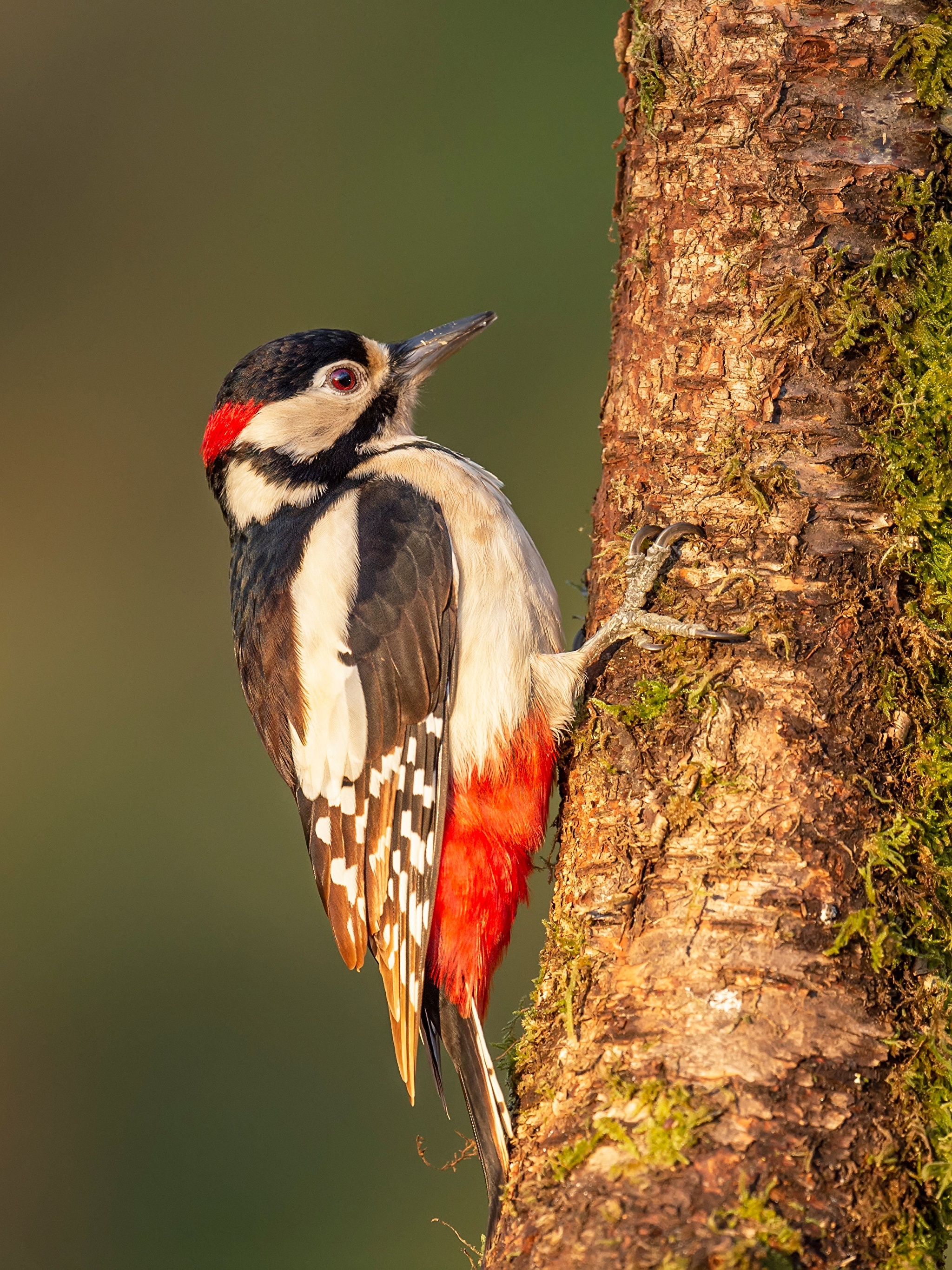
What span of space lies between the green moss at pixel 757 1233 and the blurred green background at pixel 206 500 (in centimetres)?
379

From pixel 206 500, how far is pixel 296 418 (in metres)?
4.08

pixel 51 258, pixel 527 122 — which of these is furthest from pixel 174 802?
pixel 527 122

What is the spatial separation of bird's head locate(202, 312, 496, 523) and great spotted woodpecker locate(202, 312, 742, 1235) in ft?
0.54

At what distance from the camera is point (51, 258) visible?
273 inches

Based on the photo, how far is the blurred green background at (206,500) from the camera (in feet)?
17.7

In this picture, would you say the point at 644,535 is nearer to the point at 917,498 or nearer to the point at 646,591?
the point at 646,591

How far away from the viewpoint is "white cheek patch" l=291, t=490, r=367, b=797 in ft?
8.23

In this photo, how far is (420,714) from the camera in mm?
2453

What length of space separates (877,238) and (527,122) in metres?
5.19

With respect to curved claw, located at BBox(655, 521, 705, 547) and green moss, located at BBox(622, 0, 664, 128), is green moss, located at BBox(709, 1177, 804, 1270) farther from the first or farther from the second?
green moss, located at BBox(622, 0, 664, 128)

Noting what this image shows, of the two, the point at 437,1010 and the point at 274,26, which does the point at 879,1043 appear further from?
the point at 274,26

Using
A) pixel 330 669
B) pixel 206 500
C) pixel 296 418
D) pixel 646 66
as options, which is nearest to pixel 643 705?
pixel 330 669

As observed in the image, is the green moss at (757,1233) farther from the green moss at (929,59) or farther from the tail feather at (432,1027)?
the green moss at (929,59)

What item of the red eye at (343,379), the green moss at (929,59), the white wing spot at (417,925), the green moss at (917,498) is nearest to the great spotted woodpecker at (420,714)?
the white wing spot at (417,925)
